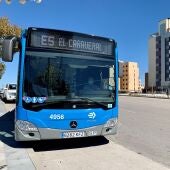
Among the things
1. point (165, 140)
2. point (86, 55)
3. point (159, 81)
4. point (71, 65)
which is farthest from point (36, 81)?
point (159, 81)

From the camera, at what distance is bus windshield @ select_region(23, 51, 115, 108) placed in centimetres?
817

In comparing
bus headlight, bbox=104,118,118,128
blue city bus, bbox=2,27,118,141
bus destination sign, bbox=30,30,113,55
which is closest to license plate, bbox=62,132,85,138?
blue city bus, bbox=2,27,118,141

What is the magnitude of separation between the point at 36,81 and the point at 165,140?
4.28 m

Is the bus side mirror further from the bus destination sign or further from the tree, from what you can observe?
the tree

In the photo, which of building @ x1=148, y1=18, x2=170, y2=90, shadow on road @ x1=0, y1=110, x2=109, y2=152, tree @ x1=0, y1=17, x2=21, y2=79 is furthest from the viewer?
building @ x1=148, y1=18, x2=170, y2=90

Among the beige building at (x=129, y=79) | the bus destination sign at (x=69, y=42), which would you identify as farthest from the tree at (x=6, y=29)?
the beige building at (x=129, y=79)

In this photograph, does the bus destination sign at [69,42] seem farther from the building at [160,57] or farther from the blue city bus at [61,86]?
the building at [160,57]

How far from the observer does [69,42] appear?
870 cm

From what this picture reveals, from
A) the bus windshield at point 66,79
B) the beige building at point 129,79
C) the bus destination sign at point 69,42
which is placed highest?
the beige building at point 129,79

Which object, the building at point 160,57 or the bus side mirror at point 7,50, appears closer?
the bus side mirror at point 7,50

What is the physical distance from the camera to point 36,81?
26.9 ft

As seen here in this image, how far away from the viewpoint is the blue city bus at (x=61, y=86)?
8.09 m

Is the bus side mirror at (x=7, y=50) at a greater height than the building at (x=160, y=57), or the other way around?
the building at (x=160, y=57)

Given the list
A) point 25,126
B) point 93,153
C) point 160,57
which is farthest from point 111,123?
point 160,57
